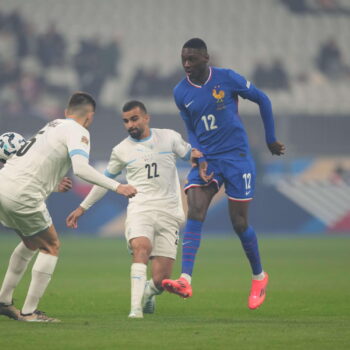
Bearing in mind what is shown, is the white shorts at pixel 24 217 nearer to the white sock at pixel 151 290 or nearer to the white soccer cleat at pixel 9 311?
the white soccer cleat at pixel 9 311

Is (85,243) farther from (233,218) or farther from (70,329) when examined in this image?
(70,329)

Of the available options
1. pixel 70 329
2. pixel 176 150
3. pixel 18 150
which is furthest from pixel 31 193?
pixel 176 150

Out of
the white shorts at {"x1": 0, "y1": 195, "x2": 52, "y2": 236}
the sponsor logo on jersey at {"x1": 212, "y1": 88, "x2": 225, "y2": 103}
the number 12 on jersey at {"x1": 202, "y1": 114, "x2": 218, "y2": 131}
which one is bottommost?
the white shorts at {"x1": 0, "y1": 195, "x2": 52, "y2": 236}

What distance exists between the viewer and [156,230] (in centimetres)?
841

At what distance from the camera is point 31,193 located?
711 cm

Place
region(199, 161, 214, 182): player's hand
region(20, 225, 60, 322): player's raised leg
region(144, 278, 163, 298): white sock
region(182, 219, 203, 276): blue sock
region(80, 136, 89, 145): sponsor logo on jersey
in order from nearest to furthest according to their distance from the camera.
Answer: region(80, 136, 89, 145): sponsor logo on jersey → region(20, 225, 60, 322): player's raised leg → region(182, 219, 203, 276): blue sock → region(199, 161, 214, 182): player's hand → region(144, 278, 163, 298): white sock

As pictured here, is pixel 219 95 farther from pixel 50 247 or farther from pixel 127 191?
pixel 50 247

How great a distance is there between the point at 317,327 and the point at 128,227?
2.22 m

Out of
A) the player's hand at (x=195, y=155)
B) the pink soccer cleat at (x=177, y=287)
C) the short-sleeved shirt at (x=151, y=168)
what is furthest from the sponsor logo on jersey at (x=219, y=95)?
the pink soccer cleat at (x=177, y=287)

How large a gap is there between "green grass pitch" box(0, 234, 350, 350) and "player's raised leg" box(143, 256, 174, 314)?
0.15 metres

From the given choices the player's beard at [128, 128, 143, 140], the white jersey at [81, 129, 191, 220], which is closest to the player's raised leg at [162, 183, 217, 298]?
the white jersey at [81, 129, 191, 220]

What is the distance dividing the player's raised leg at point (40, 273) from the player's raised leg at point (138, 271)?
2.43ft

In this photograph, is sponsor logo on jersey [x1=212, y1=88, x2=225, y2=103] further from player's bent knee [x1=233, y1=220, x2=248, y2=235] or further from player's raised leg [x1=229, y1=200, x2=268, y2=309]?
player's bent knee [x1=233, y1=220, x2=248, y2=235]

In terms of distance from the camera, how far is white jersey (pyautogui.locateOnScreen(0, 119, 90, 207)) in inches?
279
